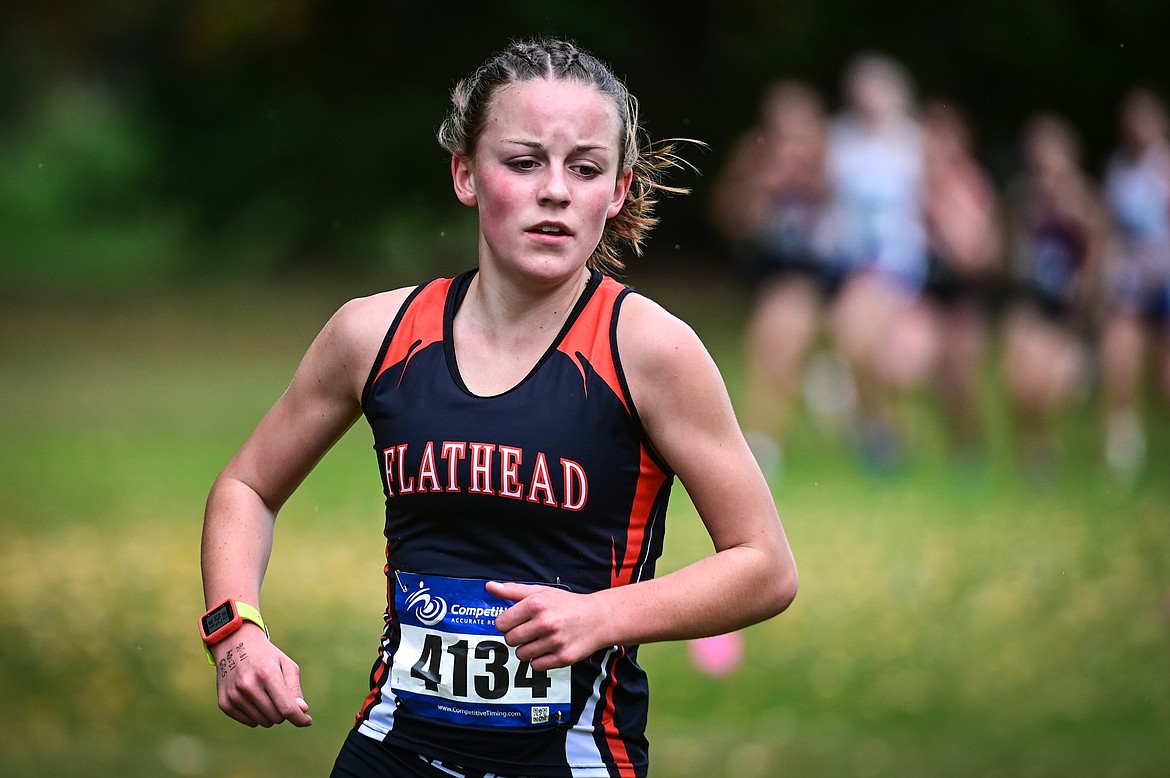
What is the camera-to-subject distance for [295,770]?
17.1 feet

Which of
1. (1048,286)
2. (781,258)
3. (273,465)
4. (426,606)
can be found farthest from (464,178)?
(1048,286)

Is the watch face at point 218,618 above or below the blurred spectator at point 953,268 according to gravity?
below

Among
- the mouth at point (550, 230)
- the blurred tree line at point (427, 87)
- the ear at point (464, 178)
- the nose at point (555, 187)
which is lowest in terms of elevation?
the mouth at point (550, 230)

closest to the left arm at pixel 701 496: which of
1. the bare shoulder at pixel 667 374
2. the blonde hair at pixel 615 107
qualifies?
the bare shoulder at pixel 667 374

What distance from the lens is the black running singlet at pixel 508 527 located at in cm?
252

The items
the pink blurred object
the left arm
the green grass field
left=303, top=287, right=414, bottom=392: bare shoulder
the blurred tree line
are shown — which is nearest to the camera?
the left arm

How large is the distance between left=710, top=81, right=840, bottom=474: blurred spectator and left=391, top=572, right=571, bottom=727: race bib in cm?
709

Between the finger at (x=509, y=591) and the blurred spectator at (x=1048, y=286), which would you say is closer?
the finger at (x=509, y=591)

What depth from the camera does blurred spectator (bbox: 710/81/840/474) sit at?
32.4ft

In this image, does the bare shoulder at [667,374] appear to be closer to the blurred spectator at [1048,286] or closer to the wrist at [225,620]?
the wrist at [225,620]

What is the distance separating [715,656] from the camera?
6316 millimetres

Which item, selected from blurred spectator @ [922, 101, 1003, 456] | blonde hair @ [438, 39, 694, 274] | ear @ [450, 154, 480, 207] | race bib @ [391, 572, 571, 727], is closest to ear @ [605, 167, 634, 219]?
blonde hair @ [438, 39, 694, 274]

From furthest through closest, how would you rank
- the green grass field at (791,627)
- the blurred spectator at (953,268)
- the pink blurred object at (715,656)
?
the blurred spectator at (953,268)
the pink blurred object at (715,656)
the green grass field at (791,627)

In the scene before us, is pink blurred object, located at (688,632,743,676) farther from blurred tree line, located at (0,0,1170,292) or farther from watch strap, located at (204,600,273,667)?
blurred tree line, located at (0,0,1170,292)
